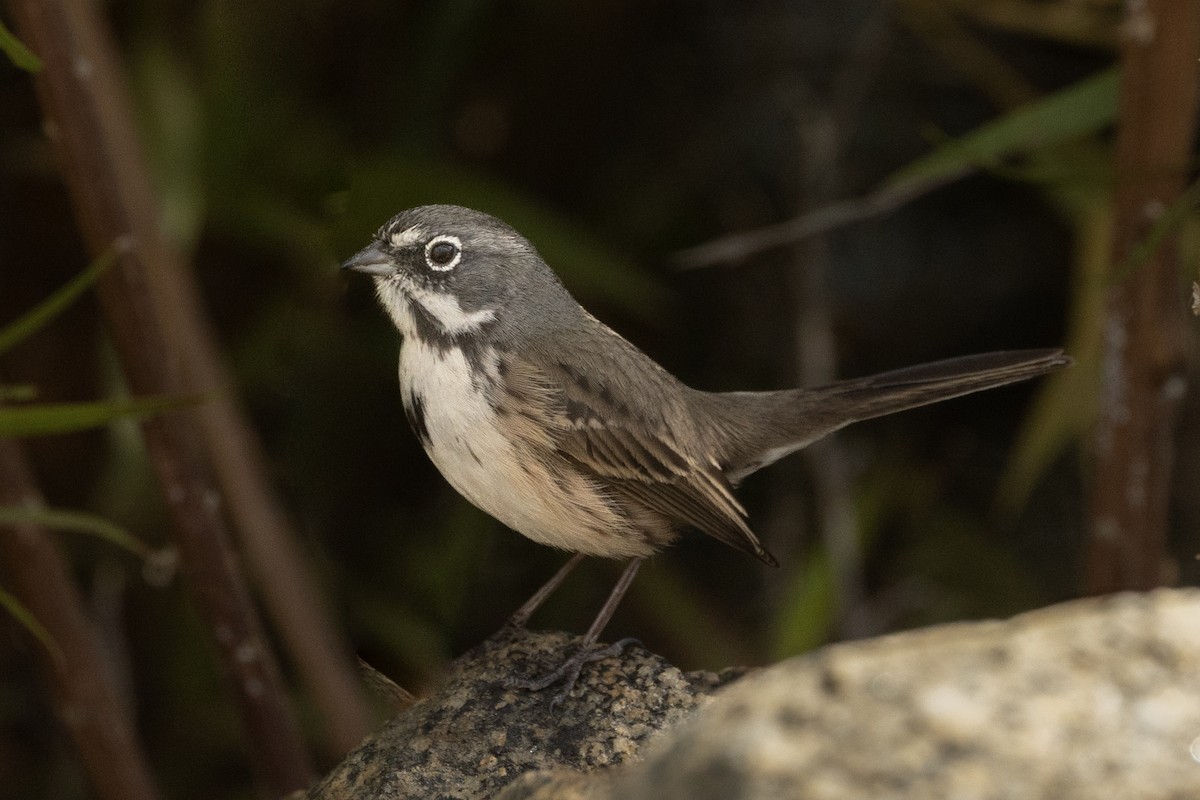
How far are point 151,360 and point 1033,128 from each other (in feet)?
8.98

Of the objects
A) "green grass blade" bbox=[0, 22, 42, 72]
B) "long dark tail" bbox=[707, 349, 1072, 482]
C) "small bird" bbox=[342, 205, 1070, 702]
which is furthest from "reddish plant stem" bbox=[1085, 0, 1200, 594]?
"green grass blade" bbox=[0, 22, 42, 72]

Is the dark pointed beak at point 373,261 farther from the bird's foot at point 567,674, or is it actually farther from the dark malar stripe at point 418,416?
the bird's foot at point 567,674

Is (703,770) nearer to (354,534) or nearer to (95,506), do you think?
(354,534)

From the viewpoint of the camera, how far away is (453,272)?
10.9 feet

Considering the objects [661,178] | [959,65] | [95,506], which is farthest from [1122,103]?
[95,506]

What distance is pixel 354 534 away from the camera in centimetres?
609

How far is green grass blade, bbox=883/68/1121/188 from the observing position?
434 centimetres

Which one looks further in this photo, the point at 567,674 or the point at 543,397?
the point at 543,397

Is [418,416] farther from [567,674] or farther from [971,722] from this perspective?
[971,722]

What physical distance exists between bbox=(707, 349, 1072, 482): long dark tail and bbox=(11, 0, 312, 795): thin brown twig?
149cm

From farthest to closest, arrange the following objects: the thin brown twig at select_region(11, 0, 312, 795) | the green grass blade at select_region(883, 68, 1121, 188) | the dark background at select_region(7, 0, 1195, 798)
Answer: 1. the dark background at select_region(7, 0, 1195, 798)
2. the green grass blade at select_region(883, 68, 1121, 188)
3. the thin brown twig at select_region(11, 0, 312, 795)

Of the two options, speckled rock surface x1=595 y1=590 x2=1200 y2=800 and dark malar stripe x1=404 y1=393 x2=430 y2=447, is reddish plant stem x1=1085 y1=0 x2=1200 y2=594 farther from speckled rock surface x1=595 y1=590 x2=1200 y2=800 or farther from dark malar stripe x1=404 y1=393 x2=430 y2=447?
speckled rock surface x1=595 y1=590 x2=1200 y2=800

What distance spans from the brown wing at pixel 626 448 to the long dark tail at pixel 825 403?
0.25 m

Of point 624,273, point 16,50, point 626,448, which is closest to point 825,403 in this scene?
point 626,448
